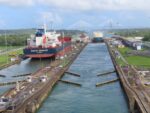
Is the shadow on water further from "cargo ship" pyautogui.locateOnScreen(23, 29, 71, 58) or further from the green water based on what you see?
the green water

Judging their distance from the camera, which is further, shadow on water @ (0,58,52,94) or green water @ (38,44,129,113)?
shadow on water @ (0,58,52,94)

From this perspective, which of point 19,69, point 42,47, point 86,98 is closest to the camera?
point 86,98

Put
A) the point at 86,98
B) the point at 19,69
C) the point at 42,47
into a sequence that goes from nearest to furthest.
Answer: the point at 86,98
the point at 19,69
the point at 42,47

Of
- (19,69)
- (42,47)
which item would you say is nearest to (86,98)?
(19,69)

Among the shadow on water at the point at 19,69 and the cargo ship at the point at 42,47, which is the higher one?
the cargo ship at the point at 42,47

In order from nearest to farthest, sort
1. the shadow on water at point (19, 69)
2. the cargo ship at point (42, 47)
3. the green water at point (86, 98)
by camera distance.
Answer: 1. the green water at point (86, 98)
2. the shadow on water at point (19, 69)
3. the cargo ship at point (42, 47)

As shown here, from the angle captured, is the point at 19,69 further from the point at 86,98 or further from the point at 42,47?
the point at 86,98

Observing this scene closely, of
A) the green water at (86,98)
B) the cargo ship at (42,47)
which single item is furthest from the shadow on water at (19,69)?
the green water at (86,98)

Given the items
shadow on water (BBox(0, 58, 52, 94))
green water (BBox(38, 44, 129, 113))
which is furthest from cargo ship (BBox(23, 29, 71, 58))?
green water (BBox(38, 44, 129, 113))

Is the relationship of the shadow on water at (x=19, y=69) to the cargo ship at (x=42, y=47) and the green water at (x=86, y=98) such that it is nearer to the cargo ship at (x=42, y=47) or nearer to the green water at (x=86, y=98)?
the cargo ship at (x=42, y=47)

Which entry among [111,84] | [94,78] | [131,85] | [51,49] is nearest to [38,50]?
[51,49]

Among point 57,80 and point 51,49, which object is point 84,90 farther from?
point 51,49
